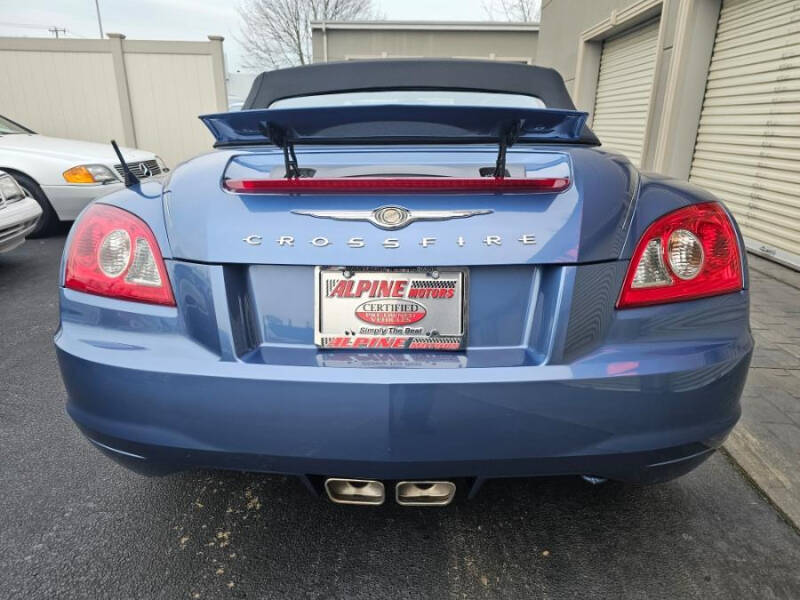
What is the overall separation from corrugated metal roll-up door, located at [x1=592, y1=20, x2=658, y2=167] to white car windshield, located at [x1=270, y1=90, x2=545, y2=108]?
19.2 ft

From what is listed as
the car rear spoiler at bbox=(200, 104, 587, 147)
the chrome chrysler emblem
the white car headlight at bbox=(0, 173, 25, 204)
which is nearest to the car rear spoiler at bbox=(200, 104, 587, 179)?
the car rear spoiler at bbox=(200, 104, 587, 147)

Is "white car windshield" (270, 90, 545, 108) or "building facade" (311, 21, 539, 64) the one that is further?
"building facade" (311, 21, 539, 64)

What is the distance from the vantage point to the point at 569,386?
1.25 metres

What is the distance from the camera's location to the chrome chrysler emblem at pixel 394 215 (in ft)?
4.26

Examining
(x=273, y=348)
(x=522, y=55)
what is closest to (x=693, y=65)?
(x=273, y=348)

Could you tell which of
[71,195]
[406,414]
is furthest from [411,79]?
[71,195]

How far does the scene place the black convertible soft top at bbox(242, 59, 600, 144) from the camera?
250 centimetres

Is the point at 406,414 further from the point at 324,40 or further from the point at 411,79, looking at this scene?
the point at 324,40

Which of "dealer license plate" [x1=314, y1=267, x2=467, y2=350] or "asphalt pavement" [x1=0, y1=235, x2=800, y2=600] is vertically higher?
"dealer license plate" [x1=314, y1=267, x2=467, y2=350]

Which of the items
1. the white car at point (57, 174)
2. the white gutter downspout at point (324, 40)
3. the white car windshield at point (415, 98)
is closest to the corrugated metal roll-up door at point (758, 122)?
the white car windshield at point (415, 98)

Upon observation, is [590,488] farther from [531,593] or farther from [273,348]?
[273,348]

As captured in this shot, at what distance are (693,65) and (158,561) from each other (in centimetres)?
726

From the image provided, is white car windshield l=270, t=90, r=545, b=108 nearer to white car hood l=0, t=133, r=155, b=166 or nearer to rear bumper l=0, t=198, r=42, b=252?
rear bumper l=0, t=198, r=42, b=252

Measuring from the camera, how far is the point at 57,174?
6277mm
